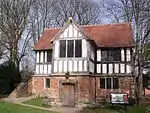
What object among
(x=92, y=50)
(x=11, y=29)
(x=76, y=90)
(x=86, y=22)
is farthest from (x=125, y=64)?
(x=86, y=22)

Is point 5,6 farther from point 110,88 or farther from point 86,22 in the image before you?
point 110,88

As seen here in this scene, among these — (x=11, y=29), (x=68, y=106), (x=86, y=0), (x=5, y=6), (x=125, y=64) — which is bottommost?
(x=68, y=106)

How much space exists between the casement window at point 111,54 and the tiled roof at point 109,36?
1.81 feet

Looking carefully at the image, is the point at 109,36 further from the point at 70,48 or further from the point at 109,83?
the point at 70,48

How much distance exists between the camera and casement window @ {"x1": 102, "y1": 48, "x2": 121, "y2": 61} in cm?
3356

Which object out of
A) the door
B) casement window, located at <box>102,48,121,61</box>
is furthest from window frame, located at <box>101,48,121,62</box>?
the door

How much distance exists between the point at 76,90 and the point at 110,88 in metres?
4.07

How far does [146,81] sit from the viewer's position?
48.2 m

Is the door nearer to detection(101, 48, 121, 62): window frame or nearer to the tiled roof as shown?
detection(101, 48, 121, 62): window frame

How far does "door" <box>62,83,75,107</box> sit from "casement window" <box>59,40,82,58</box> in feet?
9.66

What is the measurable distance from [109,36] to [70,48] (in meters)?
5.62

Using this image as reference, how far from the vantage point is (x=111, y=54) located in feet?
111

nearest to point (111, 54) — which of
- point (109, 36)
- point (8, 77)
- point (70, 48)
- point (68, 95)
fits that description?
point (109, 36)

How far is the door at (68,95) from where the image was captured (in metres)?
31.6
